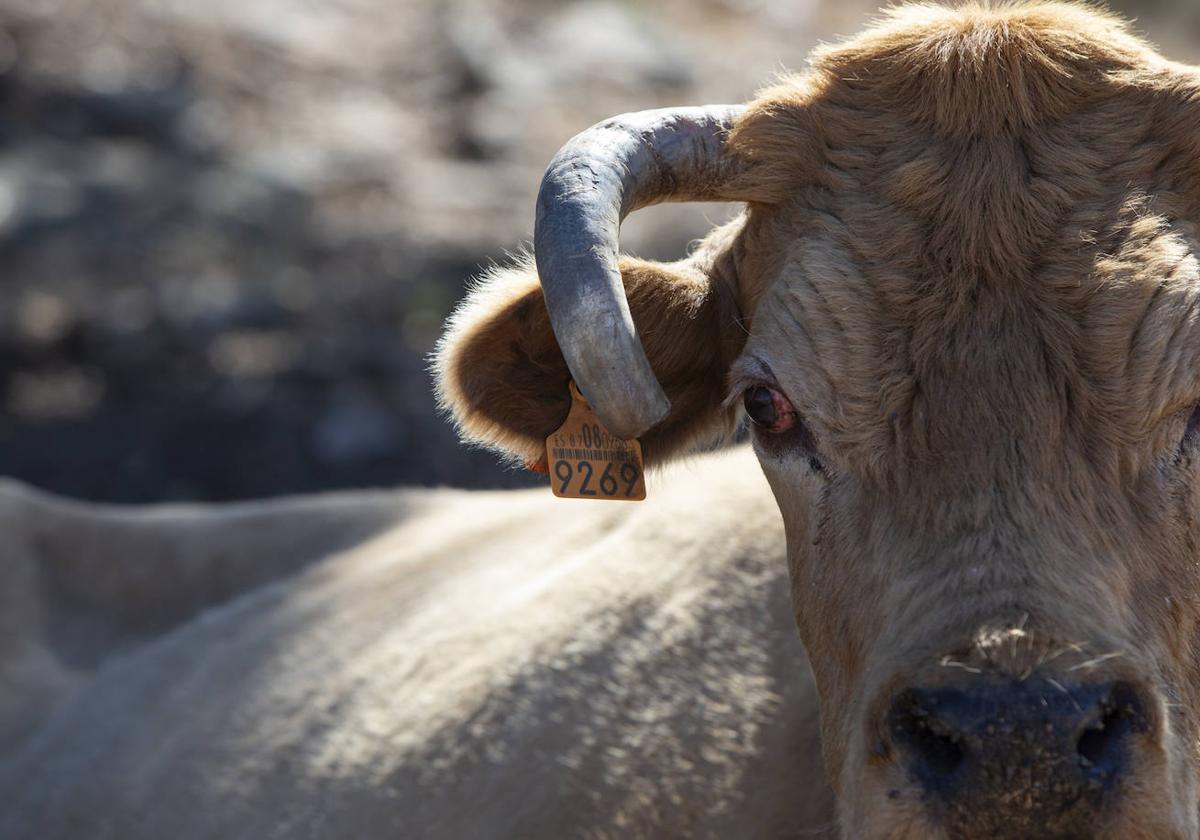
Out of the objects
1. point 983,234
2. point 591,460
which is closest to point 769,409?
point 591,460

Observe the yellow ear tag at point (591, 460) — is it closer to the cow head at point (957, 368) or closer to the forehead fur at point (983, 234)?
the cow head at point (957, 368)

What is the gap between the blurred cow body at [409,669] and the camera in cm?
390

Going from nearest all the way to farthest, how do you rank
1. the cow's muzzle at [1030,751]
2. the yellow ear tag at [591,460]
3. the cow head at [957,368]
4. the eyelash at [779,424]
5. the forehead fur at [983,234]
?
the cow's muzzle at [1030,751], the cow head at [957,368], the forehead fur at [983,234], the eyelash at [779,424], the yellow ear tag at [591,460]

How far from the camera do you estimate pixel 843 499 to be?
3.02 meters

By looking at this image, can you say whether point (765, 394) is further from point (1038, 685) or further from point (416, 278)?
point (416, 278)

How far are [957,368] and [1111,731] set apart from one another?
0.72 meters

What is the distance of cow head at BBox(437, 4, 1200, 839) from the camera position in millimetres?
2518

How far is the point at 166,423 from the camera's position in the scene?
863cm

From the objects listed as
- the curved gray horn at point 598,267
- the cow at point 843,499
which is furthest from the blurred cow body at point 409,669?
the curved gray horn at point 598,267

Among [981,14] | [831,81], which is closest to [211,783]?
[831,81]

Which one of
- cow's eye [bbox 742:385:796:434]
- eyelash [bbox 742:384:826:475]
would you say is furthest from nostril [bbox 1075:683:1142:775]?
cow's eye [bbox 742:385:796:434]

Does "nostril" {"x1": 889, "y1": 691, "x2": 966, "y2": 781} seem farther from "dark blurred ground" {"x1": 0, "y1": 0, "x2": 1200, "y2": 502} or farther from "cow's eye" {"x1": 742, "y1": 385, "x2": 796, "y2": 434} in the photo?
"dark blurred ground" {"x1": 0, "y1": 0, "x2": 1200, "y2": 502}

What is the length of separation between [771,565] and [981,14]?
1.56 metres

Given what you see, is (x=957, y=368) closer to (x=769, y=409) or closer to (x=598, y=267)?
(x=769, y=409)
